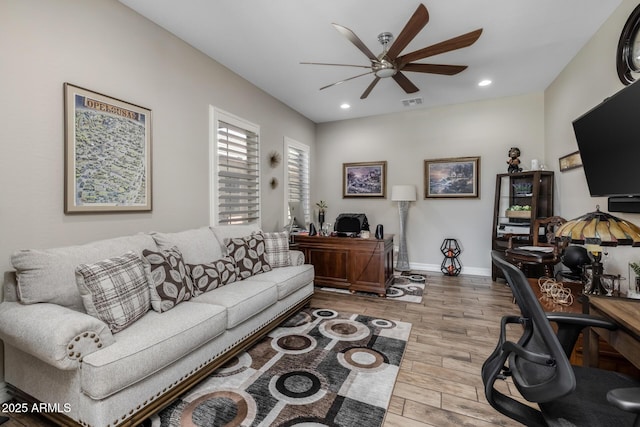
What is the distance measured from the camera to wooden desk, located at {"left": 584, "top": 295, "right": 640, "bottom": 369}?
47.4 inches

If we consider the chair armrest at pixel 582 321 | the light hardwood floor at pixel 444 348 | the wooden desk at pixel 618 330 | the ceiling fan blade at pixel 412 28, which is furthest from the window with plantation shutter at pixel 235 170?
the wooden desk at pixel 618 330

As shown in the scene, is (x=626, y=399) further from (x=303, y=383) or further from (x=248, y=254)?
(x=248, y=254)

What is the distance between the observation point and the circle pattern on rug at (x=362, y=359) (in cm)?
215

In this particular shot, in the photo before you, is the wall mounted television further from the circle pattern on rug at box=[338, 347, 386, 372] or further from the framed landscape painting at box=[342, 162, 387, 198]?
the framed landscape painting at box=[342, 162, 387, 198]

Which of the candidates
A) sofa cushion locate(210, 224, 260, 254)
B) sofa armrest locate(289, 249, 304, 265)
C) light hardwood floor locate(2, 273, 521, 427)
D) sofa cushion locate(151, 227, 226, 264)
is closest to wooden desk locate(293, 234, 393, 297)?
light hardwood floor locate(2, 273, 521, 427)

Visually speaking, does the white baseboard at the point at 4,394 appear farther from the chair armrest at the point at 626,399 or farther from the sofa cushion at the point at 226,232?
the chair armrest at the point at 626,399

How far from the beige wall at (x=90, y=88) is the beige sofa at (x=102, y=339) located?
0.36m

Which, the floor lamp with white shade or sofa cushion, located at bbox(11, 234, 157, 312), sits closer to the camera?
sofa cushion, located at bbox(11, 234, 157, 312)

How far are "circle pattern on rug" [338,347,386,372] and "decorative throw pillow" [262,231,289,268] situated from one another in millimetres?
1232

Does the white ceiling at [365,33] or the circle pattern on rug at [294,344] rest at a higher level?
the white ceiling at [365,33]

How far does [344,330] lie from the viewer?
9.10 feet

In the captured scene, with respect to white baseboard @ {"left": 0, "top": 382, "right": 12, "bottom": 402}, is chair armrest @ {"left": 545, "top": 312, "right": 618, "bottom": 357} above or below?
above

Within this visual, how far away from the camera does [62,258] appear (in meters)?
1.73

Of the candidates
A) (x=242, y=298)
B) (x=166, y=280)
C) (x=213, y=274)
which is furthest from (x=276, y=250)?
(x=166, y=280)
